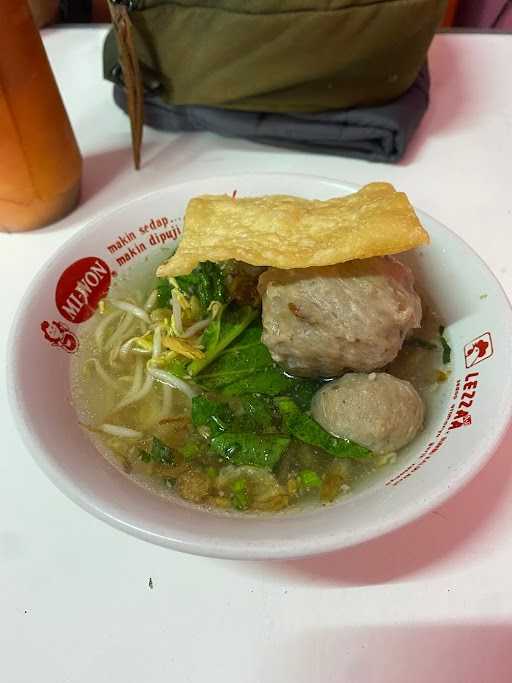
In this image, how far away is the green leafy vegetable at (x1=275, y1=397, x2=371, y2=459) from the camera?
1148mm

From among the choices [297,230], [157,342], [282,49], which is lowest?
[157,342]

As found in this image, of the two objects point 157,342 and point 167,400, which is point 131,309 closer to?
point 157,342

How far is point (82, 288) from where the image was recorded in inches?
53.8

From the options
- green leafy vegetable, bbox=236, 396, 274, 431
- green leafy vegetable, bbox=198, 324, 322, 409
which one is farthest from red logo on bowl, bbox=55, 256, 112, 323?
green leafy vegetable, bbox=236, 396, 274, 431

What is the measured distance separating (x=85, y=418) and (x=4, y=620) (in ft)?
1.31

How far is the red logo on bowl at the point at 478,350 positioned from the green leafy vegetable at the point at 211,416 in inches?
20.6

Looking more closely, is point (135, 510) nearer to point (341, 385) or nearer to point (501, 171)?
point (341, 385)

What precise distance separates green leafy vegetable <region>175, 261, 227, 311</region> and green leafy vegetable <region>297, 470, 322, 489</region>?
0.51 metres

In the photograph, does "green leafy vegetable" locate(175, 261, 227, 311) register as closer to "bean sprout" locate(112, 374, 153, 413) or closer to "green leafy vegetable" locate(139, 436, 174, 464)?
"bean sprout" locate(112, 374, 153, 413)

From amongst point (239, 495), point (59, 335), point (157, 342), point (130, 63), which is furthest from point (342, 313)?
point (130, 63)

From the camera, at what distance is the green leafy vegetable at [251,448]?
3.87ft

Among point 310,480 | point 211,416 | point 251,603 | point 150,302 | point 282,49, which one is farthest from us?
point 282,49

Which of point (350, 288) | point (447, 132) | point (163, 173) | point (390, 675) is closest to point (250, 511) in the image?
point (390, 675)

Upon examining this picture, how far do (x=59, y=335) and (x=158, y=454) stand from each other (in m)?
0.36
